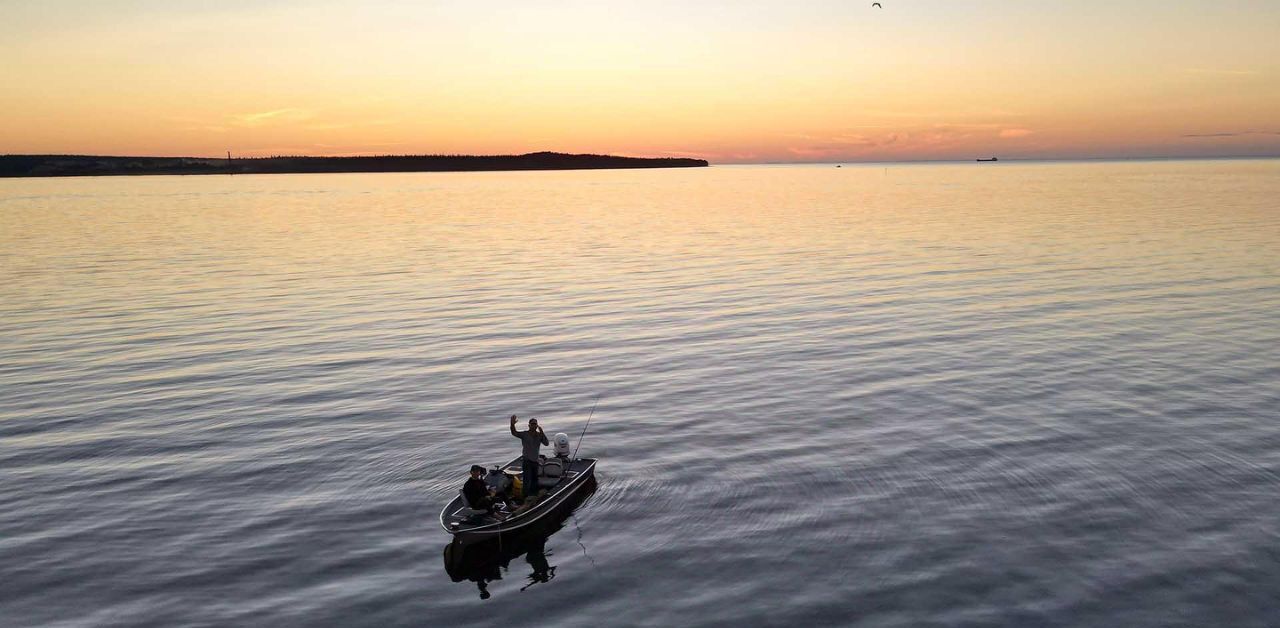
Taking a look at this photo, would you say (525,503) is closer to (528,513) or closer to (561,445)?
(528,513)

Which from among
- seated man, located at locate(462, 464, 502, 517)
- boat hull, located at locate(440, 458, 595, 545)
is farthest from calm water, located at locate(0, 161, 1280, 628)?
seated man, located at locate(462, 464, 502, 517)

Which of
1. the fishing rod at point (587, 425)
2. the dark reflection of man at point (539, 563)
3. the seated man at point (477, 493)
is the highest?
the seated man at point (477, 493)

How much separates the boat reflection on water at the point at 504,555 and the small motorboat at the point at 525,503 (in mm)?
201

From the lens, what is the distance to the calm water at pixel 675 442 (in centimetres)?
2073

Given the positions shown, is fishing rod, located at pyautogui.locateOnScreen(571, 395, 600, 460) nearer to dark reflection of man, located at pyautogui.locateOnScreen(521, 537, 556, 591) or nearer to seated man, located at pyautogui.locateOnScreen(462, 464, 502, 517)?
dark reflection of man, located at pyautogui.locateOnScreen(521, 537, 556, 591)

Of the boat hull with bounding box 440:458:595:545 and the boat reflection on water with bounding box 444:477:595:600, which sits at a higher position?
the boat hull with bounding box 440:458:595:545

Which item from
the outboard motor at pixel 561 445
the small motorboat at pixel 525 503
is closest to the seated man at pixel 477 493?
the small motorboat at pixel 525 503

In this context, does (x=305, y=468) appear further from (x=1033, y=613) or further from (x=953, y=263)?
(x=953, y=263)

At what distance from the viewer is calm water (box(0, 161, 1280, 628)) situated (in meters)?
20.7

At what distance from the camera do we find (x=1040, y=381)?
37188mm

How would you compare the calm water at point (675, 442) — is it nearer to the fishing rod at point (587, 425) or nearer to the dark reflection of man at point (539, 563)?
the dark reflection of man at point (539, 563)

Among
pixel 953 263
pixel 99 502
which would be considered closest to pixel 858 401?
pixel 99 502

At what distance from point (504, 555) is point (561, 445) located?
459 centimetres

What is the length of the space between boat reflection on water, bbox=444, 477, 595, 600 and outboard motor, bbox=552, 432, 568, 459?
2.28 meters
